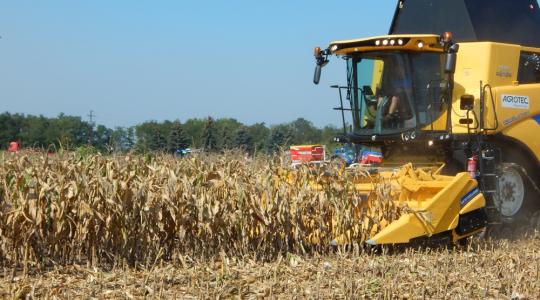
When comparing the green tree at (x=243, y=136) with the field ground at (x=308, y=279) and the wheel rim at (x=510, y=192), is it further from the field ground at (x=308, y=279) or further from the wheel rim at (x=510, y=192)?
the field ground at (x=308, y=279)

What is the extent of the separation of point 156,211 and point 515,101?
4.27 metres

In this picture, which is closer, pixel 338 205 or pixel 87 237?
pixel 87 237

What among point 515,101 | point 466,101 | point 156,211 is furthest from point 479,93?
point 156,211

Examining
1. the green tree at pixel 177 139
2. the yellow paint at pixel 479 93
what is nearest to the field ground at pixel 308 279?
the yellow paint at pixel 479 93

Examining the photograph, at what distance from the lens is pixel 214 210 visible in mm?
5574

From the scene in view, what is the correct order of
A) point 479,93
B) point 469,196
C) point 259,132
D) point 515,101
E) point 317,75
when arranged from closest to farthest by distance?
1. point 469,196
2. point 479,93
3. point 515,101
4. point 317,75
5. point 259,132

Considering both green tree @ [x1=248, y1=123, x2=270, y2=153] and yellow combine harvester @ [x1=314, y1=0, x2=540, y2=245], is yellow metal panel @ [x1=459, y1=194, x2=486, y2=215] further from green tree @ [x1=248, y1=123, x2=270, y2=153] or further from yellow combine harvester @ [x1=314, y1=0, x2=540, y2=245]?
green tree @ [x1=248, y1=123, x2=270, y2=153]

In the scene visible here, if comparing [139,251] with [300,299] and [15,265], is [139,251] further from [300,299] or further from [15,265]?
[300,299]

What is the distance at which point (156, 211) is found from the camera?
18.1 feet

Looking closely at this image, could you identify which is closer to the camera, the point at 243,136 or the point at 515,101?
the point at 515,101

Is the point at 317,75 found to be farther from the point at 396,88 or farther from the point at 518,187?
the point at 518,187

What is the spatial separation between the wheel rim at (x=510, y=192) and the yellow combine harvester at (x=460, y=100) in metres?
0.01

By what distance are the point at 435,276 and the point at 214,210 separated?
1.82m

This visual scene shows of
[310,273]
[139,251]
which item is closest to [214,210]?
[139,251]
